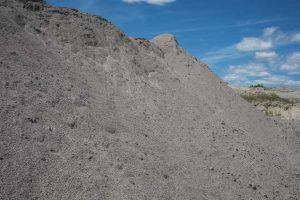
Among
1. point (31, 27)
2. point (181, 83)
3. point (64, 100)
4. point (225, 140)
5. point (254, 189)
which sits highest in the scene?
point (31, 27)

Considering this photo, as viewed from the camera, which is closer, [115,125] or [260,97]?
[115,125]

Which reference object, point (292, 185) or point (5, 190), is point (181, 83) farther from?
point (5, 190)

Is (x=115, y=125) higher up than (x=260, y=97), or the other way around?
(x=260, y=97)

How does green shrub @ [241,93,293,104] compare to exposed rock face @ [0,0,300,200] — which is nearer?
exposed rock face @ [0,0,300,200]

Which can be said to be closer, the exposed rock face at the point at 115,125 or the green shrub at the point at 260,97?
the exposed rock face at the point at 115,125

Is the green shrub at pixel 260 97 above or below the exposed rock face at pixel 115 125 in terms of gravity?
above

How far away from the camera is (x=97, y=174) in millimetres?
8477

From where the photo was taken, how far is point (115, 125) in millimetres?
10562

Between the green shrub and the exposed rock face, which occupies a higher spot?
the green shrub

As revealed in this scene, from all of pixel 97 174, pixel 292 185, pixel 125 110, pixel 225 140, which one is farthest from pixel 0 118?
pixel 292 185

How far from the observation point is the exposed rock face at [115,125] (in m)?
8.23

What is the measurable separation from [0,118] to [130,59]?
7.09m

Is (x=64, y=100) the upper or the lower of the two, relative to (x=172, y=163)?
A: upper

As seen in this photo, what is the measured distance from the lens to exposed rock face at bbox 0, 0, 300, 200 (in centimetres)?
823
